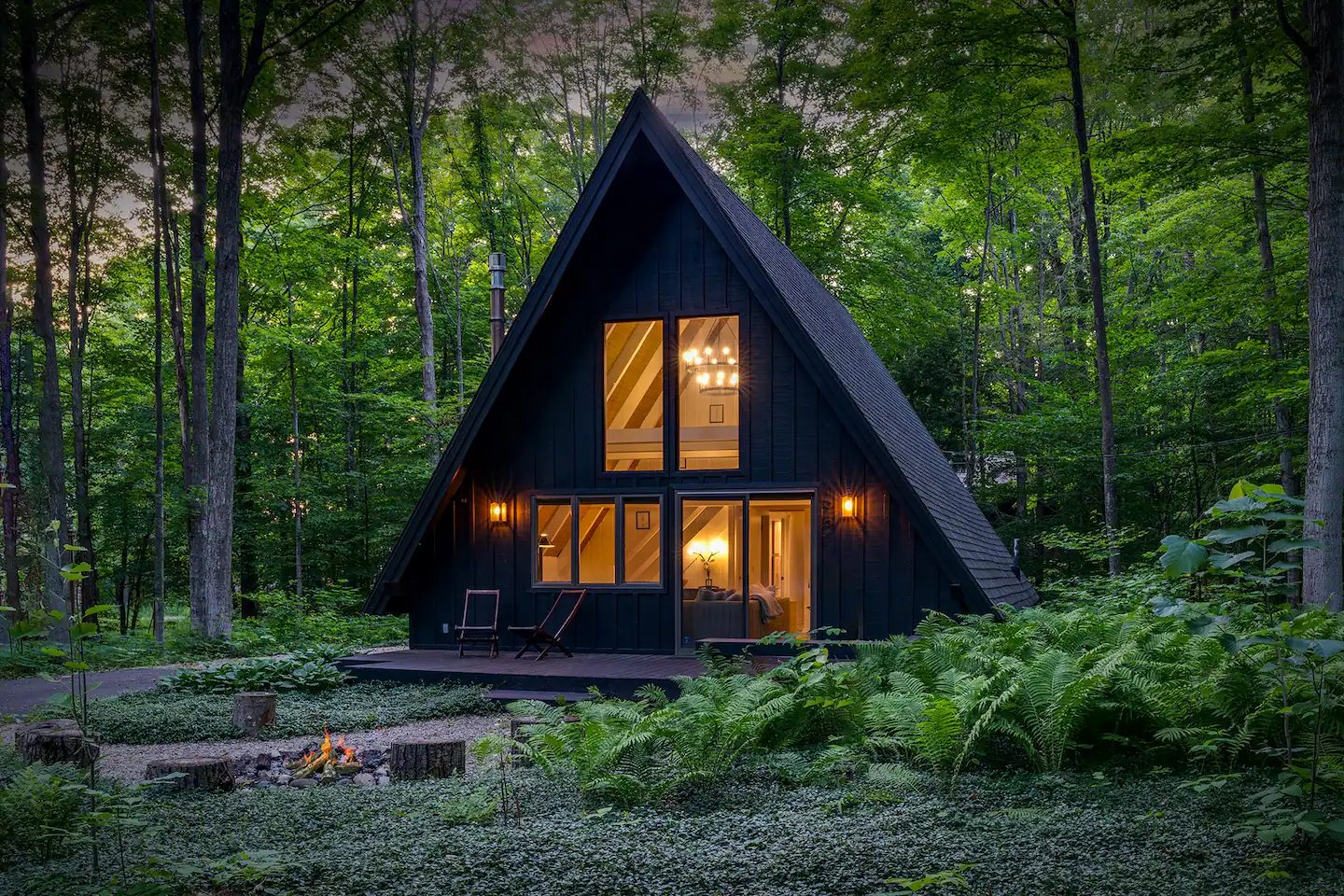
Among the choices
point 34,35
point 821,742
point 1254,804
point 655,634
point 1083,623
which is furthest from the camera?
point 34,35

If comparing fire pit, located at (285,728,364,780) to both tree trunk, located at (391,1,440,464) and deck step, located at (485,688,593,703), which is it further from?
tree trunk, located at (391,1,440,464)

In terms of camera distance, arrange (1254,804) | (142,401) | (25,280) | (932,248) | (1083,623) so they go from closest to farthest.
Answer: (1254,804), (1083,623), (25,280), (142,401), (932,248)

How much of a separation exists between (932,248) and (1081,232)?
752 cm

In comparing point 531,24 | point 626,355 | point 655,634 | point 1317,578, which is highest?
point 531,24

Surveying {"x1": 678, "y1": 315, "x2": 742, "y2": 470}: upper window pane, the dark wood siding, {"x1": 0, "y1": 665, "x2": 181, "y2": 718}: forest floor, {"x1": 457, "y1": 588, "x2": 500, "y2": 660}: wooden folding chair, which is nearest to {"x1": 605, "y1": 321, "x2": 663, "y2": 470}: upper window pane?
the dark wood siding

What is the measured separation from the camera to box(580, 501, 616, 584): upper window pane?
11234 mm

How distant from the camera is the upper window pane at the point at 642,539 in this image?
10992 millimetres

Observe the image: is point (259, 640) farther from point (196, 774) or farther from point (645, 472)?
point (196, 774)

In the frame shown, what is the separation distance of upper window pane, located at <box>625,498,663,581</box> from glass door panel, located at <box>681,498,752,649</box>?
1.02ft

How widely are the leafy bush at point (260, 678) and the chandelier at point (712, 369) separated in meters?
5.06

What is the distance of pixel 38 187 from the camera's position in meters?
15.3

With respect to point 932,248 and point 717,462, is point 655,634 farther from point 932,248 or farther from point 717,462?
point 932,248

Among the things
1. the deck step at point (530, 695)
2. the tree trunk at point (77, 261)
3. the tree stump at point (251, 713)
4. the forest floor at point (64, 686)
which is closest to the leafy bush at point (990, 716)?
the deck step at point (530, 695)

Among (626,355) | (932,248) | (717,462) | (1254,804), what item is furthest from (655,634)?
(932,248)
